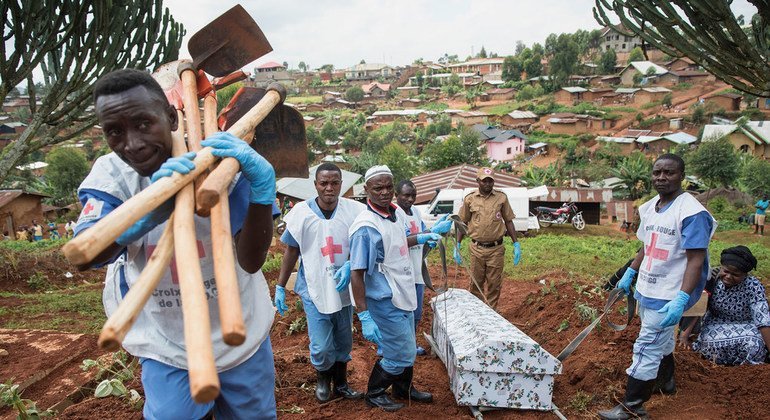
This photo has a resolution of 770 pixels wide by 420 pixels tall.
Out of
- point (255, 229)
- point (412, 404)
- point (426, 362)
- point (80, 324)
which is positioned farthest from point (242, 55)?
point (80, 324)

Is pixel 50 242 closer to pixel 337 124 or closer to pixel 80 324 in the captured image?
pixel 80 324

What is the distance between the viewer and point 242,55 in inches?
91.2

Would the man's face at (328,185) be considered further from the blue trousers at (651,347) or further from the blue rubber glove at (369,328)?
the blue trousers at (651,347)

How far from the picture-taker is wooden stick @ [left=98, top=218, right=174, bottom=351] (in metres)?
1.14

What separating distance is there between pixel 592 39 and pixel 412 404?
82109 millimetres

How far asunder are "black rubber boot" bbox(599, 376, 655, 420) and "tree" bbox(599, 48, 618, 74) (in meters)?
63.5

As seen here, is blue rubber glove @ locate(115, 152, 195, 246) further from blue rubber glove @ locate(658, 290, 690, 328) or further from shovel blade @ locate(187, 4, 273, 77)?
blue rubber glove @ locate(658, 290, 690, 328)

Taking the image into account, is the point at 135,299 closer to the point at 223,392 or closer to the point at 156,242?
the point at 156,242

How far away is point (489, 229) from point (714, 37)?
323cm

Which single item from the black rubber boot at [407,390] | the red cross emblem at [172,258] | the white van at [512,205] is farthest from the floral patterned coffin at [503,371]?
the white van at [512,205]

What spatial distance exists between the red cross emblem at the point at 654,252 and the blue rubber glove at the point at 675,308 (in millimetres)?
277

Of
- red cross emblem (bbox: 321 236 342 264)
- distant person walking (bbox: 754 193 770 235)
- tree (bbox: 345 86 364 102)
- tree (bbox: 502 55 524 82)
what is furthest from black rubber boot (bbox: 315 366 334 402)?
tree (bbox: 502 55 524 82)

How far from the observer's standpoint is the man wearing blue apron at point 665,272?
3.33 meters

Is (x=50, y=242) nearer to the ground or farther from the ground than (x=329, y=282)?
nearer to the ground
